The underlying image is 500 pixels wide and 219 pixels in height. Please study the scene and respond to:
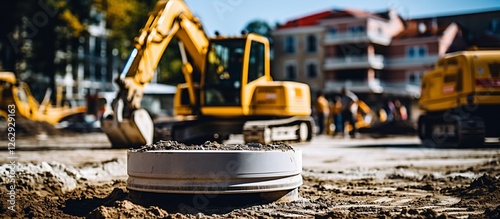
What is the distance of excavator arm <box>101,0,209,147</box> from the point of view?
13172mm

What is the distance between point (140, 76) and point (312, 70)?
Result: 49.4m

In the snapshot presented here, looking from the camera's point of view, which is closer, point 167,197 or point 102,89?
point 167,197

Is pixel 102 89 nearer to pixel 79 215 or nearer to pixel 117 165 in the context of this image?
pixel 117 165

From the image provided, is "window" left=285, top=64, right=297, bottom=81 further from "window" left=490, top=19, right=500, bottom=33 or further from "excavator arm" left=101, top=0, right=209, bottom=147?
"excavator arm" left=101, top=0, right=209, bottom=147

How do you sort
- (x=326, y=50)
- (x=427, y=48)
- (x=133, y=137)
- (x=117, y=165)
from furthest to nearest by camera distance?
(x=326, y=50) < (x=427, y=48) < (x=133, y=137) < (x=117, y=165)

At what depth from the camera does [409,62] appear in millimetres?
56156

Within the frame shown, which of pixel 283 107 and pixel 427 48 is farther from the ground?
pixel 427 48

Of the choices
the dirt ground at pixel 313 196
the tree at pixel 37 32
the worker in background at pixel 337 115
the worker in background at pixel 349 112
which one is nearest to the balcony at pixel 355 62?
the tree at pixel 37 32

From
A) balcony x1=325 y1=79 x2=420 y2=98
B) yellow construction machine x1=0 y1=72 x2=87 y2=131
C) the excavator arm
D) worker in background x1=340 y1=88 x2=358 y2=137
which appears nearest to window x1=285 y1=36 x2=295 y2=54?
balcony x1=325 y1=79 x2=420 y2=98

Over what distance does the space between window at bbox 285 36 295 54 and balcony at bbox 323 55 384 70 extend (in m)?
4.21

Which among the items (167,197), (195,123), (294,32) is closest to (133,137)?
(195,123)

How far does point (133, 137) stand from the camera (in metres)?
13.6

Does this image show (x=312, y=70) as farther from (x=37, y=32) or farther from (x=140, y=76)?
(x=140, y=76)

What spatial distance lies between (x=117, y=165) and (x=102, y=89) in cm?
4777
